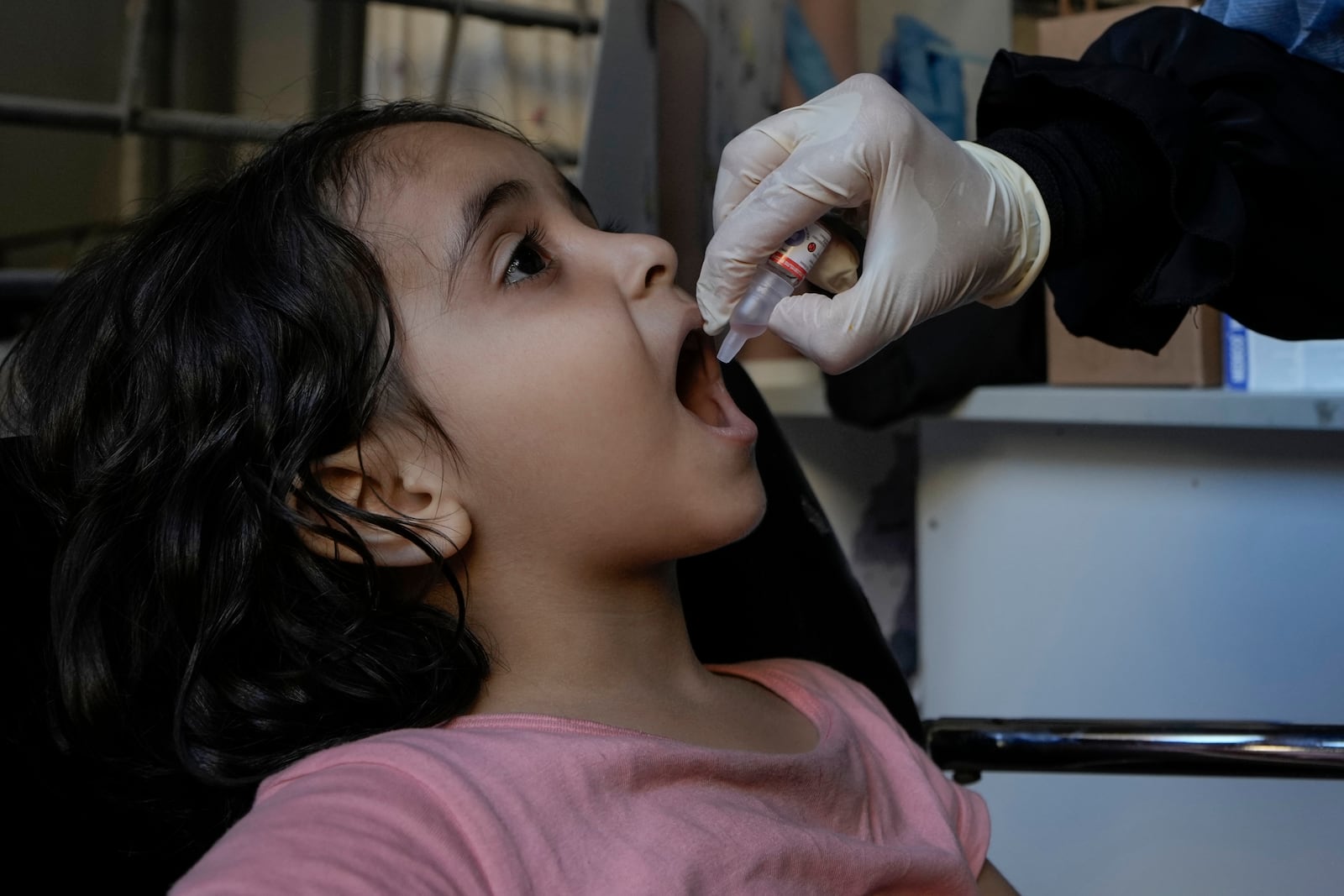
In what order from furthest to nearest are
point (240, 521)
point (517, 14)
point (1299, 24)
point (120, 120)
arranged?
1. point (517, 14)
2. point (120, 120)
3. point (1299, 24)
4. point (240, 521)

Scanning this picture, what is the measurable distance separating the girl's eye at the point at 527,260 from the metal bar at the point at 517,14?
3.14ft

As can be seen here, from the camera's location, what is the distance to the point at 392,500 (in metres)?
0.86

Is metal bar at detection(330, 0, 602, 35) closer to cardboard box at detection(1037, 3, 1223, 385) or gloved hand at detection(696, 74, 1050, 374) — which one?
cardboard box at detection(1037, 3, 1223, 385)

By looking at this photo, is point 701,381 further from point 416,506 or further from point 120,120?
point 120,120

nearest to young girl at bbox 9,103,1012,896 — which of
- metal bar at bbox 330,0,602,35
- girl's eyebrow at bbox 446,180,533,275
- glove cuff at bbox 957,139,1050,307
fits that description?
girl's eyebrow at bbox 446,180,533,275

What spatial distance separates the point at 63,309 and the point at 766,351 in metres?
1.24

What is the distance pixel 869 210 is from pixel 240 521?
54 cm

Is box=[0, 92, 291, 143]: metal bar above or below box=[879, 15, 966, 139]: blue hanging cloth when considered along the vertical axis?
below

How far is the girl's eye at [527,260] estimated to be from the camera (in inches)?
34.2

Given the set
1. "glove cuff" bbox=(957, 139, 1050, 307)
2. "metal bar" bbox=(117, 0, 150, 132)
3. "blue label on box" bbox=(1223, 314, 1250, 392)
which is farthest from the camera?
"metal bar" bbox=(117, 0, 150, 132)

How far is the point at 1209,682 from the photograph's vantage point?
1497 mm

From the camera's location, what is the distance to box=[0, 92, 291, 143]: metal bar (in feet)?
4.92

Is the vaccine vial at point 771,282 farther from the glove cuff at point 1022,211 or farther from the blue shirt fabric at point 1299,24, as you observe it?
the blue shirt fabric at point 1299,24

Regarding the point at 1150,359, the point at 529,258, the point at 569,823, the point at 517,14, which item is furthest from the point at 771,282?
the point at 517,14
